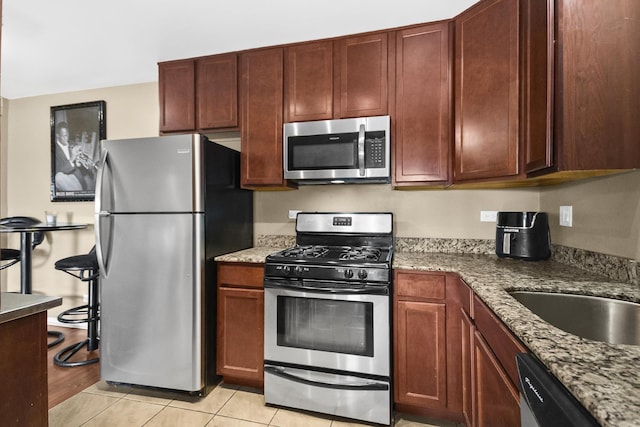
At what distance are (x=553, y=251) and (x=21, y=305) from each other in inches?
101

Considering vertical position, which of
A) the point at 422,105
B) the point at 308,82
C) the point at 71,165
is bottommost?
the point at 71,165

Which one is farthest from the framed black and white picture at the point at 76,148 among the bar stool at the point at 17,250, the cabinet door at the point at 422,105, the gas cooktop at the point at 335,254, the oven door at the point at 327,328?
the cabinet door at the point at 422,105

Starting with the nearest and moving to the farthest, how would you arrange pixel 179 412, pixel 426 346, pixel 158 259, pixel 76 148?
pixel 426 346 < pixel 179 412 < pixel 158 259 < pixel 76 148

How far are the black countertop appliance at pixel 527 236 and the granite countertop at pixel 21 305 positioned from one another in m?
2.21

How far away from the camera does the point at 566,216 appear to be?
71.2 inches

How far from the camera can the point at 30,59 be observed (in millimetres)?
2625

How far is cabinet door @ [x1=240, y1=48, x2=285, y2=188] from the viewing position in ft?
7.57

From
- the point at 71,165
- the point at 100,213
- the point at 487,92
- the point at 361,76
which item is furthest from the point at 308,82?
the point at 71,165

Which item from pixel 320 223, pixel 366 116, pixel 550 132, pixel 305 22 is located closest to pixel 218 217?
pixel 320 223

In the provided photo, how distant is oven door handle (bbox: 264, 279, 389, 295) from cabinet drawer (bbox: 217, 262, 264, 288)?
123 mm

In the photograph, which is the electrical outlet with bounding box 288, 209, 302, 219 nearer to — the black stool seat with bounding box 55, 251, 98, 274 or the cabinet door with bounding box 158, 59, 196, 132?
the cabinet door with bounding box 158, 59, 196, 132

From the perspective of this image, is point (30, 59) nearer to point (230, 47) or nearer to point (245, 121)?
point (230, 47)

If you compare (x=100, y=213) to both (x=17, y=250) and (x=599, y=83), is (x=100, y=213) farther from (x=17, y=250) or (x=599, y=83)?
(x=599, y=83)

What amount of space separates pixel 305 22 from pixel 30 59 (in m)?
2.40
